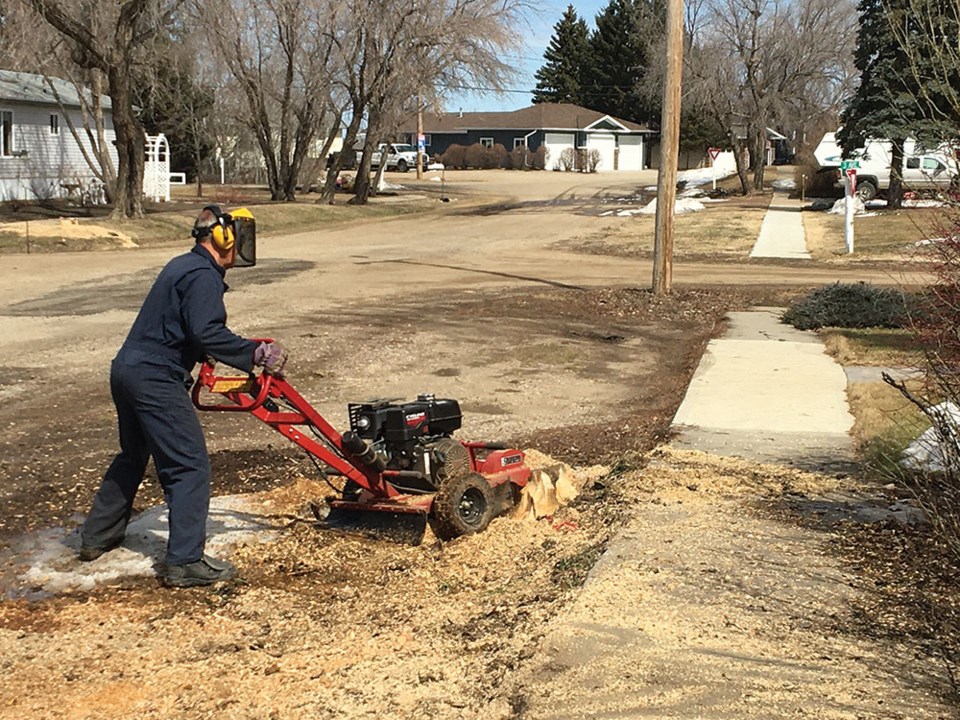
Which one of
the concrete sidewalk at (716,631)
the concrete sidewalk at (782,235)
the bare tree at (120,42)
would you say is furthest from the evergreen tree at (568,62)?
the concrete sidewalk at (716,631)

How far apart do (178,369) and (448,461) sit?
5.38ft

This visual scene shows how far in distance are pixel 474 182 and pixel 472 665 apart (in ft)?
221

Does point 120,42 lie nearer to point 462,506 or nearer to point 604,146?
point 462,506

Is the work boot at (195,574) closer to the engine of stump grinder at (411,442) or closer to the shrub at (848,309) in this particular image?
the engine of stump grinder at (411,442)

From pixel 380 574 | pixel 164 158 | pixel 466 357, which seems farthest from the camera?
pixel 164 158

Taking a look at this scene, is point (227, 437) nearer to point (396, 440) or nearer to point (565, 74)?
point (396, 440)

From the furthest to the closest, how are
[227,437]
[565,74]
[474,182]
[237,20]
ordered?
[565,74]
[474,182]
[237,20]
[227,437]

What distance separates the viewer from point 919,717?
389cm

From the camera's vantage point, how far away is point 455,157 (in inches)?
3772

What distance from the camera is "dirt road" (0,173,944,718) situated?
458cm

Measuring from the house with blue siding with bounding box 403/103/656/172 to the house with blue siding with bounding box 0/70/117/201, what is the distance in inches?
2249

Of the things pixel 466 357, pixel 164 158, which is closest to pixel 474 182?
pixel 164 158

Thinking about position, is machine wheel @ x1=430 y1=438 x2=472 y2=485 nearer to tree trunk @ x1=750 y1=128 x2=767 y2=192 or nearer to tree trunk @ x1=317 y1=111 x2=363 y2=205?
tree trunk @ x1=317 y1=111 x2=363 y2=205

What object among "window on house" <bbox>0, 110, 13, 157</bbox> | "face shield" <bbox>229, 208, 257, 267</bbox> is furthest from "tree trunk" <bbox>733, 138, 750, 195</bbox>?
"face shield" <bbox>229, 208, 257, 267</bbox>
